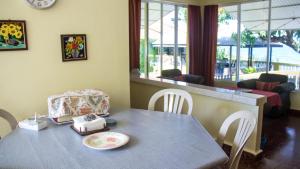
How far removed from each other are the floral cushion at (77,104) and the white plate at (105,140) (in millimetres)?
409

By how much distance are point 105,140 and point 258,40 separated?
5.10 metres

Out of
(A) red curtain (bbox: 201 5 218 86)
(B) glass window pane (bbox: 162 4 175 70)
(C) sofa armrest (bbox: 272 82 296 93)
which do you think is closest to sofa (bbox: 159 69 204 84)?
(B) glass window pane (bbox: 162 4 175 70)

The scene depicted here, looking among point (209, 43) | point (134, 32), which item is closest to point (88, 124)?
point (134, 32)

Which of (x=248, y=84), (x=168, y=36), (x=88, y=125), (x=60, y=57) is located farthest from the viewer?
(x=168, y=36)

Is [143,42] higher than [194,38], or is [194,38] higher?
[194,38]

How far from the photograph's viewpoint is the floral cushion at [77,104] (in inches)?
80.0

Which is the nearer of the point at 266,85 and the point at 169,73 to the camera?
the point at 266,85

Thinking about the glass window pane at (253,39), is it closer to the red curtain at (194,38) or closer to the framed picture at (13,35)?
the red curtain at (194,38)

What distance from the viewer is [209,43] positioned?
6.45 meters

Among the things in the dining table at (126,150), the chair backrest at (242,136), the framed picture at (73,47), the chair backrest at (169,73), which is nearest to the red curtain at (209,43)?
the chair backrest at (169,73)

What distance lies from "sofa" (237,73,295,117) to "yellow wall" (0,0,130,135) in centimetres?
295

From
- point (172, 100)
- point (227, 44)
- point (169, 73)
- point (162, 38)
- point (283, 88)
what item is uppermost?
point (162, 38)

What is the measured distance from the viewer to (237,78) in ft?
20.8

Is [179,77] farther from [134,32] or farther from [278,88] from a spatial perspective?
[278,88]
